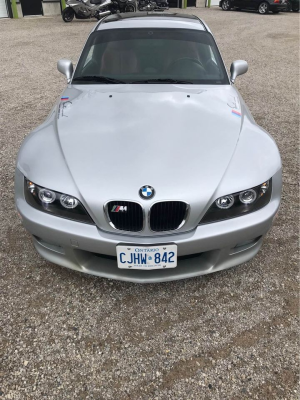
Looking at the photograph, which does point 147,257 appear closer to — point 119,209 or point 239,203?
point 119,209

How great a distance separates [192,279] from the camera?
2.29 meters

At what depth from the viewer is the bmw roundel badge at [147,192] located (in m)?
1.78

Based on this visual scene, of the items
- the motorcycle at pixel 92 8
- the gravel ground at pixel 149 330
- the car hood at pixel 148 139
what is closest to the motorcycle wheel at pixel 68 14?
Result: the motorcycle at pixel 92 8

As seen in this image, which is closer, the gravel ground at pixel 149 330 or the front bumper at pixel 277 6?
the gravel ground at pixel 149 330

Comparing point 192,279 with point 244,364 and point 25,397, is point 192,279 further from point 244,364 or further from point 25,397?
point 25,397

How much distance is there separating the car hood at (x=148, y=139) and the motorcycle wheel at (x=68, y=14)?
14.0 meters

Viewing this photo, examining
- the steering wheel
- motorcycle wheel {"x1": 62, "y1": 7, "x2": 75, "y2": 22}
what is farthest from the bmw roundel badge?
motorcycle wheel {"x1": 62, "y1": 7, "x2": 75, "y2": 22}

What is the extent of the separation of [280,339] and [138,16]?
3.44 meters

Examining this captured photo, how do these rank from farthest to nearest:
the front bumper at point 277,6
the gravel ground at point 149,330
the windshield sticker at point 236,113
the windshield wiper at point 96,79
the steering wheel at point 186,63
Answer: the front bumper at point 277,6
the steering wheel at point 186,63
the windshield wiper at point 96,79
the windshield sticker at point 236,113
the gravel ground at point 149,330

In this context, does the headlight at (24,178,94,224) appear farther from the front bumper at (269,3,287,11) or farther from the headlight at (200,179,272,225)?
the front bumper at (269,3,287,11)

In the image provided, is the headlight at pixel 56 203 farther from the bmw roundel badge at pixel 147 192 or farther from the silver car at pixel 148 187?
the bmw roundel badge at pixel 147 192

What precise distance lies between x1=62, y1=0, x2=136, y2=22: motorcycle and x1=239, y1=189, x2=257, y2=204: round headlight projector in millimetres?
14930

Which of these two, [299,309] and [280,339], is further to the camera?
[299,309]

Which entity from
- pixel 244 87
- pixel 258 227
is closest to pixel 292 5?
pixel 244 87
